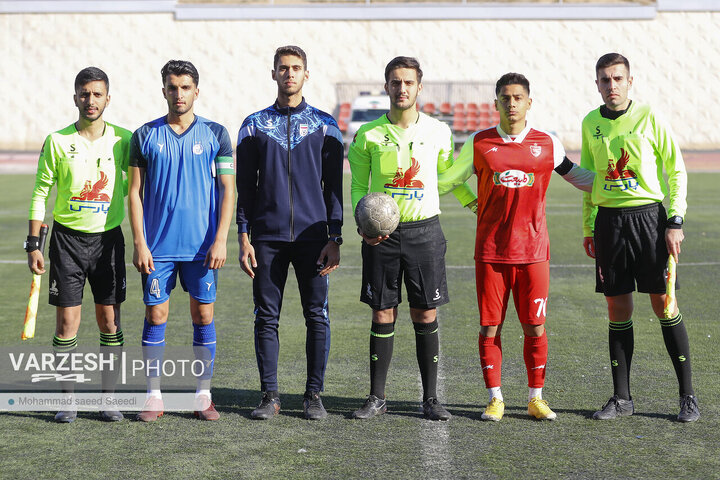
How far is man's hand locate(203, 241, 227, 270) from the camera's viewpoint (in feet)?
18.4

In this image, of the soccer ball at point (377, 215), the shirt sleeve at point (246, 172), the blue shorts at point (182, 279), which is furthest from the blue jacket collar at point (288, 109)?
the blue shorts at point (182, 279)

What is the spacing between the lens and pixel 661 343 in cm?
775

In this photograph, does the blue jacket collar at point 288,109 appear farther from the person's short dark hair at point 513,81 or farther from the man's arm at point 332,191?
the person's short dark hair at point 513,81

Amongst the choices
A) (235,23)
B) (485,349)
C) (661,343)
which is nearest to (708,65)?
(235,23)

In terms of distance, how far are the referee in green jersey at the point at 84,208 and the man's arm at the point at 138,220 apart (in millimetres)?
189

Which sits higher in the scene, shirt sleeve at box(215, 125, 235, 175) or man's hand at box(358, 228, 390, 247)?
shirt sleeve at box(215, 125, 235, 175)

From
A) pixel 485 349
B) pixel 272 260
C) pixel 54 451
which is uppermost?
pixel 272 260

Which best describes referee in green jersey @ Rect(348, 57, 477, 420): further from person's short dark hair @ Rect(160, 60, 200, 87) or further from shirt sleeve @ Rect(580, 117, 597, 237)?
person's short dark hair @ Rect(160, 60, 200, 87)

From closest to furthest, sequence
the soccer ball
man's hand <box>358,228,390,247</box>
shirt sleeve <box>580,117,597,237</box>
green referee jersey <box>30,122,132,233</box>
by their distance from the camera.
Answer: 1. the soccer ball
2. man's hand <box>358,228,390,247</box>
3. green referee jersey <box>30,122,132,233</box>
4. shirt sleeve <box>580,117,597,237</box>

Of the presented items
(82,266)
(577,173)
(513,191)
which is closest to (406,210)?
(513,191)

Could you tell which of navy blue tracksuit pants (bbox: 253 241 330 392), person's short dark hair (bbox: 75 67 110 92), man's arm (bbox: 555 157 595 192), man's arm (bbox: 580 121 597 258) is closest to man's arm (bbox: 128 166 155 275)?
person's short dark hair (bbox: 75 67 110 92)

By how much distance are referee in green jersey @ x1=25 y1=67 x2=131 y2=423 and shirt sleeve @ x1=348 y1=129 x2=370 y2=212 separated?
1.49m

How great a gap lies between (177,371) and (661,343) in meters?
4.16

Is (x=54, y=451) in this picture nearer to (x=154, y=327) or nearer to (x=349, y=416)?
(x=154, y=327)
